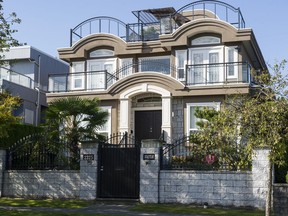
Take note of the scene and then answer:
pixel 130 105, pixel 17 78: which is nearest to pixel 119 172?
pixel 130 105

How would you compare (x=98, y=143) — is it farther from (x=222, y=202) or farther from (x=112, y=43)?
(x=112, y=43)

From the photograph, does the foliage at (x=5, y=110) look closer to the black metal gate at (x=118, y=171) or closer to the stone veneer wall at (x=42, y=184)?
the stone veneer wall at (x=42, y=184)

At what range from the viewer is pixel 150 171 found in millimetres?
15984

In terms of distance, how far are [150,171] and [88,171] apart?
7.74 ft

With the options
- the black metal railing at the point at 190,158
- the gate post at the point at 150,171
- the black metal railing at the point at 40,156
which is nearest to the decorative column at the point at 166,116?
the black metal railing at the point at 190,158

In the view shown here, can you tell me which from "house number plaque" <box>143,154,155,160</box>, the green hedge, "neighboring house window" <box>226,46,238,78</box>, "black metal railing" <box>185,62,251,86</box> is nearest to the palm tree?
"house number plaque" <box>143,154,155,160</box>

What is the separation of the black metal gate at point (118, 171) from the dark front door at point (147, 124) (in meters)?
8.29

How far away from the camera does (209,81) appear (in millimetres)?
23469

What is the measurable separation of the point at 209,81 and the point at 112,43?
22.4 ft

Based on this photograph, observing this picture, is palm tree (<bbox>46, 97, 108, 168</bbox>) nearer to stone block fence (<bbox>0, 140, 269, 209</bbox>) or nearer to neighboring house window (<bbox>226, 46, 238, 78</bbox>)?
stone block fence (<bbox>0, 140, 269, 209</bbox>)

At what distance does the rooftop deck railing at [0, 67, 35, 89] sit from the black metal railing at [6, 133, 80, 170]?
41.9 feet

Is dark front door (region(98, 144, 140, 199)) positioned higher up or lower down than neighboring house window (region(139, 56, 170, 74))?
lower down

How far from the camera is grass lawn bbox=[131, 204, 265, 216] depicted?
14094mm

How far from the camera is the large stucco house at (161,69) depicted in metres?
23.6
